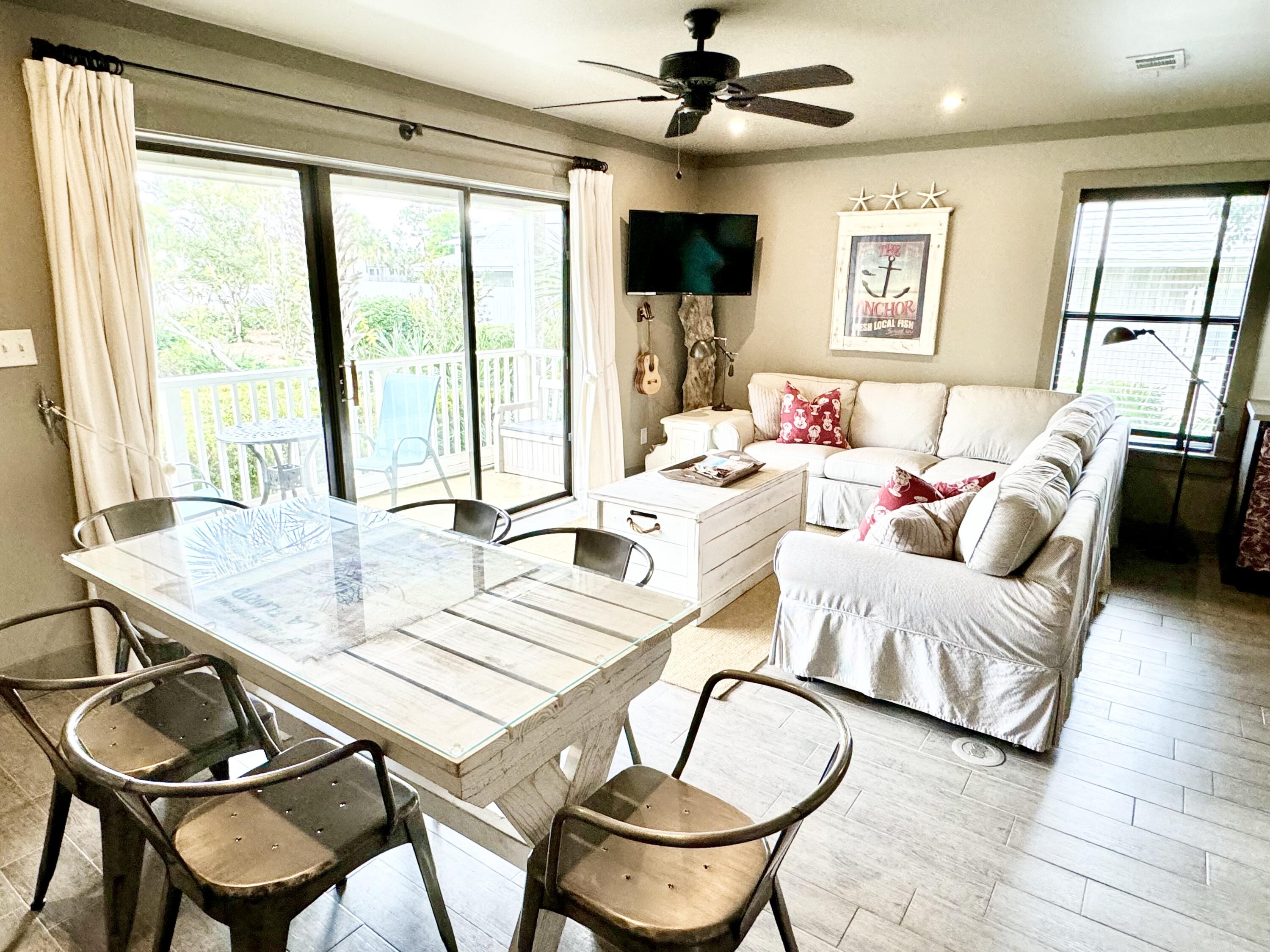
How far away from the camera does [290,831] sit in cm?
139

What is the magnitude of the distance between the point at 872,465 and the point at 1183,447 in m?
1.80

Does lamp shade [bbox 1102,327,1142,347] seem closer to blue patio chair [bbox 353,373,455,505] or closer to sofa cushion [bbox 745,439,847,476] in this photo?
sofa cushion [bbox 745,439,847,476]

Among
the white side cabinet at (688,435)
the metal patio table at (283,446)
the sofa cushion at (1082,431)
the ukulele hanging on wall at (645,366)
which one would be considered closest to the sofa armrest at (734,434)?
the white side cabinet at (688,435)

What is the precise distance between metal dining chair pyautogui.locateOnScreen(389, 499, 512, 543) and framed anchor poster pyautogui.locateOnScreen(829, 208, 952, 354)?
3.53 m

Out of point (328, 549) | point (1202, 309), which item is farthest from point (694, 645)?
point (1202, 309)

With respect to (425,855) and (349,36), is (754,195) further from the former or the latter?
(425,855)

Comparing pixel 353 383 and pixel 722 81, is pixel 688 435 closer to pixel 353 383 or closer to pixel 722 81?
pixel 353 383

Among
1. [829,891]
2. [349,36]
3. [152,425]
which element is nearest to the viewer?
[829,891]

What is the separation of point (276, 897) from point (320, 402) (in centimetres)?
268

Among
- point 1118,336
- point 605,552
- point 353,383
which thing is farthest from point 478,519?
point 1118,336

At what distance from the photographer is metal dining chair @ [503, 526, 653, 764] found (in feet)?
7.01

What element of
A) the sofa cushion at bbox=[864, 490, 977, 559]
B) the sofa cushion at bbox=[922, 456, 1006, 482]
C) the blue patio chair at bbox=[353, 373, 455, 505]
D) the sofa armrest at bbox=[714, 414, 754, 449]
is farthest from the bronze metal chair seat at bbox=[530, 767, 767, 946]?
the sofa armrest at bbox=[714, 414, 754, 449]

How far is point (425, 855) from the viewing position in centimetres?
152

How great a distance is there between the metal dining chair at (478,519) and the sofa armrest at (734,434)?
2.57m
